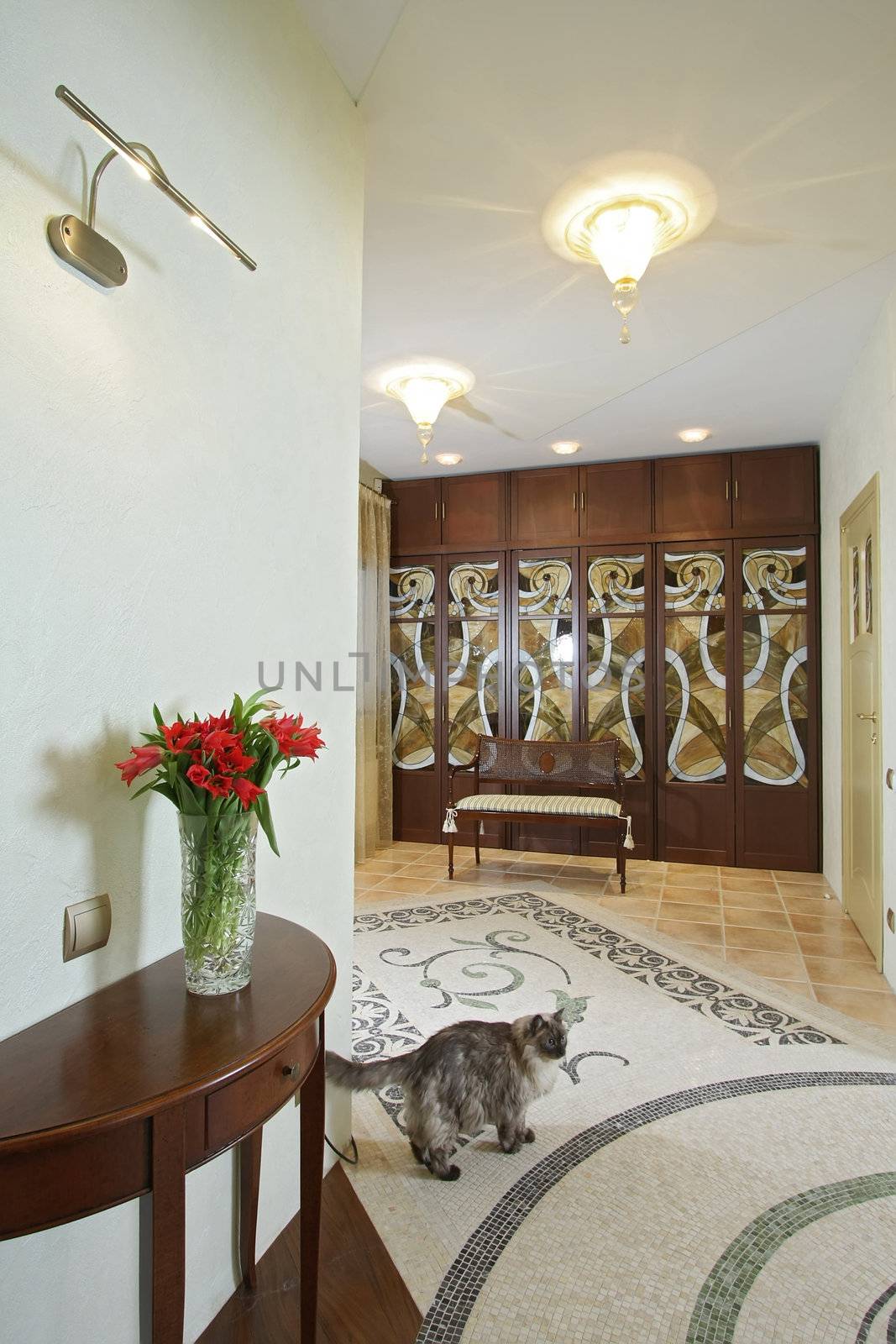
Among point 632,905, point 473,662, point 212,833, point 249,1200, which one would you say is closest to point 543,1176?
point 249,1200

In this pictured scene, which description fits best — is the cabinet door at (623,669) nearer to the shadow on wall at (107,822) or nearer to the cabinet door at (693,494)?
the cabinet door at (693,494)

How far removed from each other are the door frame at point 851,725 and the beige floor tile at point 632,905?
1.01 metres

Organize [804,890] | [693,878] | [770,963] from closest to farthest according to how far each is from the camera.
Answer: [770,963] → [804,890] → [693,878]

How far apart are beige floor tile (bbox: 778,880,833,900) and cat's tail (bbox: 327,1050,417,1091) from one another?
3309mm

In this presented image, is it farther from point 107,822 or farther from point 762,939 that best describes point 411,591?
point 107,822

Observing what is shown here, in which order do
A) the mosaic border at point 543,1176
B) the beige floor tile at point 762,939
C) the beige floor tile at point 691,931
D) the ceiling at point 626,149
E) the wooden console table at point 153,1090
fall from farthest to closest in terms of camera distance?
the beige floor tile at point 691,931
the beige floor tile at point 762,939
the ceiling at point 626,149
the mosaic border at point 543,1176
the wooden console table at point 153,1090

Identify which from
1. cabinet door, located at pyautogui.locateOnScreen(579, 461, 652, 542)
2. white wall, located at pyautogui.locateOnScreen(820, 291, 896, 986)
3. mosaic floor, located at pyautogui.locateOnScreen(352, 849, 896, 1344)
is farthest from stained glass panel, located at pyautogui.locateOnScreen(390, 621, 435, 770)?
white wall, located at pyautogui.locateOnScreen(820, 291, 896, 986)

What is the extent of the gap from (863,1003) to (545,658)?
3.00 meters

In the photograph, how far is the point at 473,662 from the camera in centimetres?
565

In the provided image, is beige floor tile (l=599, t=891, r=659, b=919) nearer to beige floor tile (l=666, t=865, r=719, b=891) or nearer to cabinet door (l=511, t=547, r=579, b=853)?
beige floor tile (l=666, t=865, r=719, b=891)

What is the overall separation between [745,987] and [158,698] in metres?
2.71

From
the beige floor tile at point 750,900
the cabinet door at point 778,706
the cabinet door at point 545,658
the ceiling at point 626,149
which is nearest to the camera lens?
the ceiling at point 626,149

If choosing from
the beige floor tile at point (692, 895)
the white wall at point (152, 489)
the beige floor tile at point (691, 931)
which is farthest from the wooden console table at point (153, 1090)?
the beige floor tile at point (692, 895)

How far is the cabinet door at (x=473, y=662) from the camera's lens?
18.3ft
